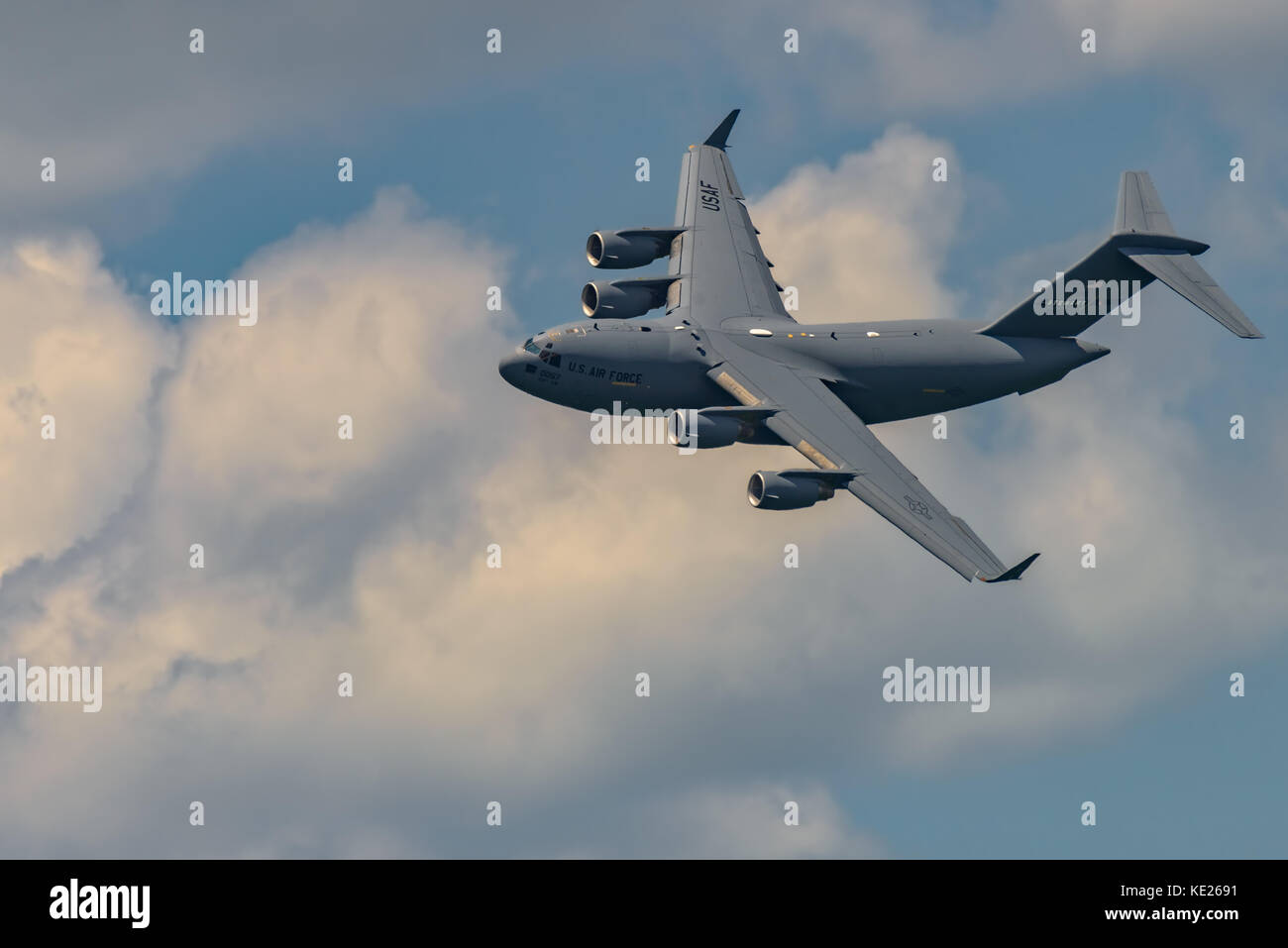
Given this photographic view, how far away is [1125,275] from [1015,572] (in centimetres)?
1995

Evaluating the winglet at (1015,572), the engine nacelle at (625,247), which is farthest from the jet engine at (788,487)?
the engine nacelle at (625,247)

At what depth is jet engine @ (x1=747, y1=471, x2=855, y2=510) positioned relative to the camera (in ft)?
233

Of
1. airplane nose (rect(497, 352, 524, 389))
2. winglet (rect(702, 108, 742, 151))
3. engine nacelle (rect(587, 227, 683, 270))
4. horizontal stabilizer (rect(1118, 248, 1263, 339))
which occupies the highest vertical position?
winglet (rect(702, 108, 742, 151))

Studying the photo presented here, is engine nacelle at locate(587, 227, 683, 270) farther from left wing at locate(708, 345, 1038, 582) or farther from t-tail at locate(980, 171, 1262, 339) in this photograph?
t-tail at locate(980, 171, 1262, 339)

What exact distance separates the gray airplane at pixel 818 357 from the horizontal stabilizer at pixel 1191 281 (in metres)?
0.05

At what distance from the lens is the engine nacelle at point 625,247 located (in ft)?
283

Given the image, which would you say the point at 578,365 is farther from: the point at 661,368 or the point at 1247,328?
the point at 1247,328

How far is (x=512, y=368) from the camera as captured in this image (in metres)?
76.9

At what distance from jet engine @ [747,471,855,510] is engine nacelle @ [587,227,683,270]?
18.1 meters

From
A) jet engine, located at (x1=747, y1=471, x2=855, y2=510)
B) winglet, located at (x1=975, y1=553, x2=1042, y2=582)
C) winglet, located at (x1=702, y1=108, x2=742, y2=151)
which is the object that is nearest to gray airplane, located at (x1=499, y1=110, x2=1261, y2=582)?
jet engine, located at (x1=747, y1=471, x2=855, y2=510)

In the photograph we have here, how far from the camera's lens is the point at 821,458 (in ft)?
242

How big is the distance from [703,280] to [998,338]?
12.3 meters
